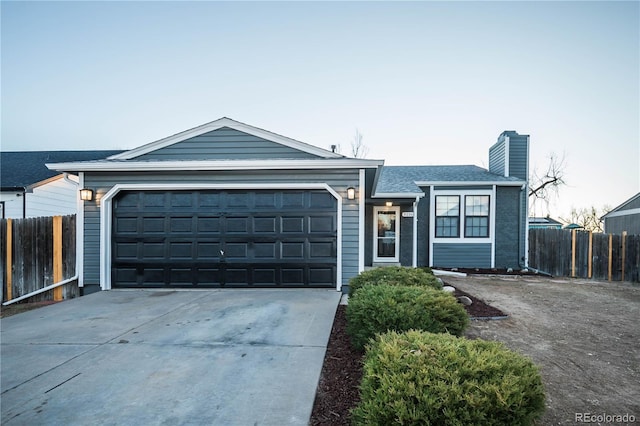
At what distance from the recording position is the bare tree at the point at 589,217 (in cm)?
2656

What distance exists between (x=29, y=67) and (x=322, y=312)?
11.8 metres

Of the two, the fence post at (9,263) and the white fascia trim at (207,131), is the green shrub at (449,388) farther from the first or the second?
the fence post at (9,263)

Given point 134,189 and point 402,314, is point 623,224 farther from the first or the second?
point 134,189

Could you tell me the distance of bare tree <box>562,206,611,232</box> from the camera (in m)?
26.6

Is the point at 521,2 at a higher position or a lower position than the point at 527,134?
higher

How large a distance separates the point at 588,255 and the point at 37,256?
50.4ft

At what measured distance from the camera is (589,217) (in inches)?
1070

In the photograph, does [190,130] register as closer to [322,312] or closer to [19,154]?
[322,312]

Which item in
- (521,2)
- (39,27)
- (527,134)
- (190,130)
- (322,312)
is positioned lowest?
(322,312)

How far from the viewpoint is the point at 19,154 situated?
13.1 m

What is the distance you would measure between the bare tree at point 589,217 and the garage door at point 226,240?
3015cm

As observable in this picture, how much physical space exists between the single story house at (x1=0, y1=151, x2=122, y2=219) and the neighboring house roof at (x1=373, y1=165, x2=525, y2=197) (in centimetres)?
988

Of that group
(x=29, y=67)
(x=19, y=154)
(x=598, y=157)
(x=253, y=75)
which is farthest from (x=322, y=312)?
(x=598, y=157)

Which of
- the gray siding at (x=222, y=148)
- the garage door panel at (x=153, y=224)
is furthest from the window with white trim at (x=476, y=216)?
the garage door panel at (x=153, y=224)
